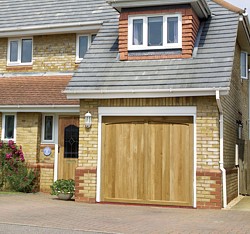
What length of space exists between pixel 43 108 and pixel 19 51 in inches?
151

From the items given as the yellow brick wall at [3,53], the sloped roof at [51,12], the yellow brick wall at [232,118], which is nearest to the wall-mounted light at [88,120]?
the yellow brick wall at [232,118]

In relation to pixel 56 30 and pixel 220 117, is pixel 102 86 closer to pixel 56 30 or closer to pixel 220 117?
pixel 220 117

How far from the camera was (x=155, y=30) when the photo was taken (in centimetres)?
1382

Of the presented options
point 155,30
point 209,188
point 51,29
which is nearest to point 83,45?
point 51,29

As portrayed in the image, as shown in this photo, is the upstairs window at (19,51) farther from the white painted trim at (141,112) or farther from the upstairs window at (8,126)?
the white painted trim at (141,112)

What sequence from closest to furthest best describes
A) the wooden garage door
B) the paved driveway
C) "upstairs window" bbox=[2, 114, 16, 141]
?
the paved driveway, the wooden garage door, "upstairs window" bbox=[2, 114, 16, 141]

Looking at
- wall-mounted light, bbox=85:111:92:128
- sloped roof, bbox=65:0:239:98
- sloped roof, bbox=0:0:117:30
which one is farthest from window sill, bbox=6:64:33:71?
wall-mounted light, bbox=85:111:92:128

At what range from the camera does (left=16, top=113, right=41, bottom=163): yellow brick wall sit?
1588 centimetres

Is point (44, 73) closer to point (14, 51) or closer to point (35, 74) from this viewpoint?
point (35, 74)

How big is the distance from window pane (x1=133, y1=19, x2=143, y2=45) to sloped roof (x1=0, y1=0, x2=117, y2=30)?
3313 millimetres

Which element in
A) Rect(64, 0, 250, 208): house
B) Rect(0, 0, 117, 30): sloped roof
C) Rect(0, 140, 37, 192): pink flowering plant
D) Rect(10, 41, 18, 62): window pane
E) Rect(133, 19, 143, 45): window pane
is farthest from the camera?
Rect(10, 41, 18, 62): window pane

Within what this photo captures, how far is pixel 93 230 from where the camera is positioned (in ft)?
28.5

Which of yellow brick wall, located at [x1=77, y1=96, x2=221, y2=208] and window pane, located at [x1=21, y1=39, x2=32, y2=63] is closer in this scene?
yellow brick wall, located at [x1=77, y1=96, x2=221, y2=208]

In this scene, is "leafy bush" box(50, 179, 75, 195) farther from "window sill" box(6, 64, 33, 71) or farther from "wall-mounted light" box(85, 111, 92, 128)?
"window sill" box(6, 64, 33, 71)
